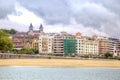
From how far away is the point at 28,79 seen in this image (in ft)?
187

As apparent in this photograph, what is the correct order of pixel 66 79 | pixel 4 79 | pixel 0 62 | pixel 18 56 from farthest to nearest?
pixel 18 56, pixel 0 62, pixel 66 79, pixel 4 79

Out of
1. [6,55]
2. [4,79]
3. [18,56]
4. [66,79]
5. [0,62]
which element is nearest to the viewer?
[4,79]

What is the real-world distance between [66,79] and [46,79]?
2958 millimetres

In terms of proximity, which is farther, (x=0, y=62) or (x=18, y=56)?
(x=18, y=56)

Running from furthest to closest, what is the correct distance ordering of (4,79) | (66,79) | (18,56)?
(18,56) → (66,79) → (4,79)

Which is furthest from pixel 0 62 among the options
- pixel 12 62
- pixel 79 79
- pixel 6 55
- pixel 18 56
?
pixel 79 79

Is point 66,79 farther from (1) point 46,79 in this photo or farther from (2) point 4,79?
(2) point 4,79

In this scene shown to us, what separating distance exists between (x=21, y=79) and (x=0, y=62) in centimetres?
4889

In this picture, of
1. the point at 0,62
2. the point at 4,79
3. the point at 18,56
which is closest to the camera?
the point at 4,79

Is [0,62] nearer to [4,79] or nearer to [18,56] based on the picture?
[18,56]

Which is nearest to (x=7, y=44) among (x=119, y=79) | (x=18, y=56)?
(x=18, y=56)

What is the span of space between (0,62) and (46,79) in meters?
47.5

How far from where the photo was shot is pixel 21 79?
186 feet

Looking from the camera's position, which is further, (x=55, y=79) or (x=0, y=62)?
(x=0, y=62)
